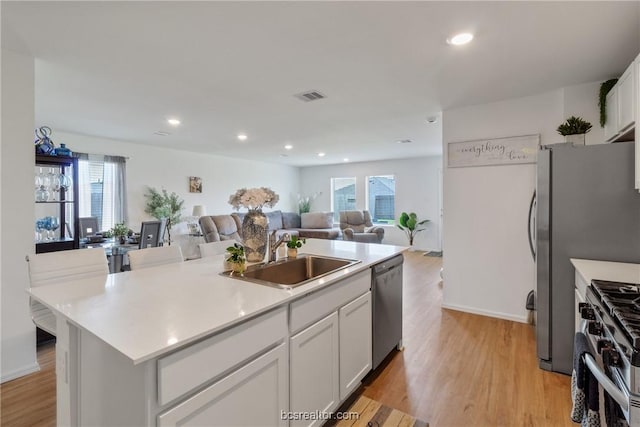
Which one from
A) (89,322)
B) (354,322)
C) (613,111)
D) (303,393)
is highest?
(613,111)

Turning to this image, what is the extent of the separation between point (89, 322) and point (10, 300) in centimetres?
186

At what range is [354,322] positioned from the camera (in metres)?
1.92

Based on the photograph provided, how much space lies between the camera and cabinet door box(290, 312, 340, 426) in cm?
144

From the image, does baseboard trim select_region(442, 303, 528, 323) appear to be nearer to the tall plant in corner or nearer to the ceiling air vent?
the ceiling air vent

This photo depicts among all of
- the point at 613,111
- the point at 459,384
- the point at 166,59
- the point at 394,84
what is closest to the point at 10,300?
the point at 166,59

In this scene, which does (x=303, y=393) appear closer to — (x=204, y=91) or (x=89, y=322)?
A: (x=89, y=322)

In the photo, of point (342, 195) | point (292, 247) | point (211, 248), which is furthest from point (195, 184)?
point (292, 247)

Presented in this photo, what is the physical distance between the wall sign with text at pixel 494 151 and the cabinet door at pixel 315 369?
262cm

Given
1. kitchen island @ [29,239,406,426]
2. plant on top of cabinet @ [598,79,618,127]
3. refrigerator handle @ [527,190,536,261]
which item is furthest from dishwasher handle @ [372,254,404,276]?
plant on top of cabinet @ [598,79,618,127]

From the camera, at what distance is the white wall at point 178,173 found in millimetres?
5250

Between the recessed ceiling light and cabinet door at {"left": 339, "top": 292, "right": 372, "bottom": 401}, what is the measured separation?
1.83 meters

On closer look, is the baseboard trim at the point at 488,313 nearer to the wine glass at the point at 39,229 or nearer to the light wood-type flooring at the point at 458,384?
the light wood-type flooring at the point at 458,384

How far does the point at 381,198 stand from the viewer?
8.47m

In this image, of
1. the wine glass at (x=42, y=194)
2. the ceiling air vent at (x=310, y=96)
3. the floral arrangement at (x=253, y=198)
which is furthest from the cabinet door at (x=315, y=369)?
the wine glass at (x=42, y=194)
